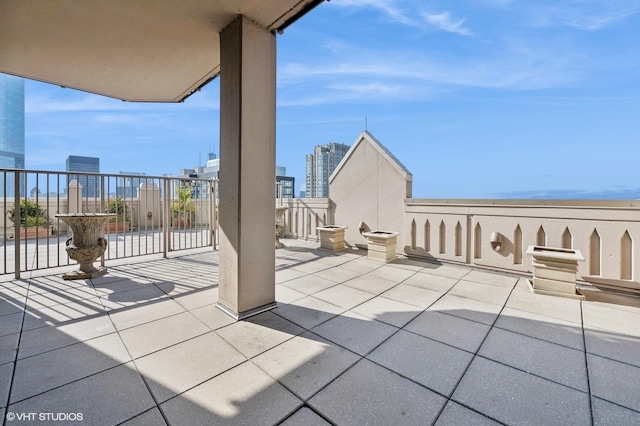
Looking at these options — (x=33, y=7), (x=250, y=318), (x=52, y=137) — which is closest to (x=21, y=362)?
(x=250, y=318)

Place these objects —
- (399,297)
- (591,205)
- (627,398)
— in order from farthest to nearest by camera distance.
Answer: (591,205)
(399,297)
(627,398)

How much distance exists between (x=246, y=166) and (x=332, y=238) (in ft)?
11.0

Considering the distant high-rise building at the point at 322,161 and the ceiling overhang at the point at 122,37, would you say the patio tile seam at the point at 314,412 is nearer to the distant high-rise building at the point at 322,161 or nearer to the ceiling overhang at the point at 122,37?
the ceiling overhang at the point at 122,37

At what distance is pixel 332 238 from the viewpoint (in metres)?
5.41

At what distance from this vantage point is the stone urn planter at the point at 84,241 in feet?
10.9

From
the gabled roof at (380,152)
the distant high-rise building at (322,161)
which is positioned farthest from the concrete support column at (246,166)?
the distant high-rise building at (322,161)

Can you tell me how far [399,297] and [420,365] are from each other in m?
1.23

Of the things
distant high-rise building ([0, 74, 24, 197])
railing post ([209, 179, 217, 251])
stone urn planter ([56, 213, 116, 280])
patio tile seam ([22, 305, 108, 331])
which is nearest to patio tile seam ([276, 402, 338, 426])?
patio tile seam ([22, 305, 108, 331])

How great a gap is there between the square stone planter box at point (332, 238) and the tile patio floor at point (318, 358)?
230 cm

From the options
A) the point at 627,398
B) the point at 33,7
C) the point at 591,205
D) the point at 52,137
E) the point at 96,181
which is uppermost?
the point at 52,137

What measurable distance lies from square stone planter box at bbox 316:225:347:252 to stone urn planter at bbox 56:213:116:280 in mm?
3579

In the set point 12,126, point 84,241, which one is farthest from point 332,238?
point 12,126

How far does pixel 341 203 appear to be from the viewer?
5.98 meters

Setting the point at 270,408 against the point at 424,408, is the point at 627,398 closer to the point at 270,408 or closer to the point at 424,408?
the point at 424,408
